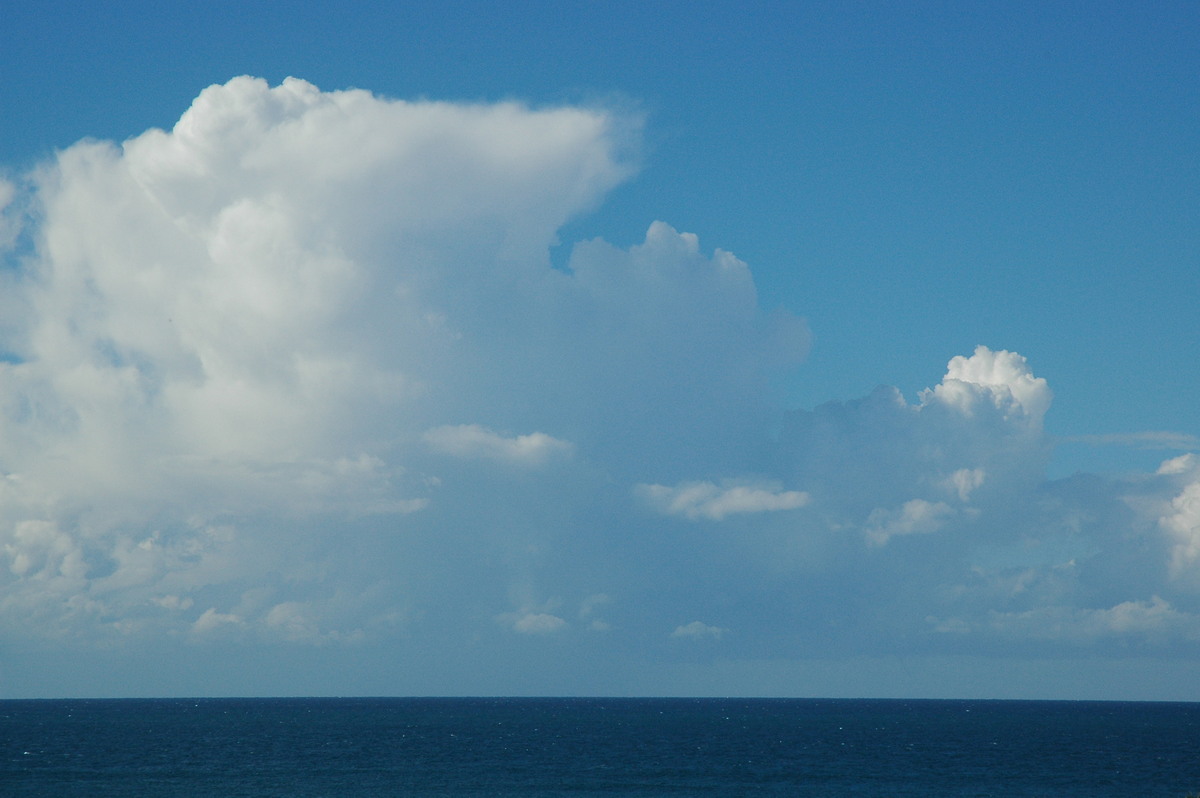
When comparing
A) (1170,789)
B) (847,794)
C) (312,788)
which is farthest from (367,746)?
(1170,789)

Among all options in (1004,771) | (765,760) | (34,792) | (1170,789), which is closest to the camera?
(34,792)

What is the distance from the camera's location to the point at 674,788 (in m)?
105

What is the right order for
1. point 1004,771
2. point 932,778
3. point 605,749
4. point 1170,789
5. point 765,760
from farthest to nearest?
point 605,749 → point 765,760 → point 1004,771 → point 932,778 → point 1170,789

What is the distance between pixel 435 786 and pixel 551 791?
12354 millimetres

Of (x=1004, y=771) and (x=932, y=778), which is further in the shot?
(x=1004, y=771)

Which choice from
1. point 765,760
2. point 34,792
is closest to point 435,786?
point 34,792

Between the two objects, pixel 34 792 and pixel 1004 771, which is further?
pixel 1004 771

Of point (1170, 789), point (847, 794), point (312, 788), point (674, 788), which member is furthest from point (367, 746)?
point (1170, 789)

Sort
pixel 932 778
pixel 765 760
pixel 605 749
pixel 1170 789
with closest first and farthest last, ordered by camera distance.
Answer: pixel 1170 789
pixel 932 778
pixel 765 760
pixel 605 749

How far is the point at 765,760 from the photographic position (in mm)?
136125

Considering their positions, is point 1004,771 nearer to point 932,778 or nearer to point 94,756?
point 932,778

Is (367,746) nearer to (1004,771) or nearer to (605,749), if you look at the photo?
(605,749)

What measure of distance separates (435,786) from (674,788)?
24460mm

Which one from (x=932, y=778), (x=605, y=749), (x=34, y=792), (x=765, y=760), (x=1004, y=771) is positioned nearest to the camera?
(x=34, y=792)
